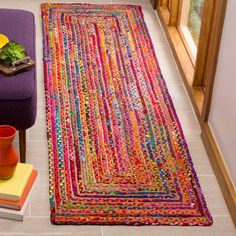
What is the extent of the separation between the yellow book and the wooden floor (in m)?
0.19

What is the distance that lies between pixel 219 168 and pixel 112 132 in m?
0.66

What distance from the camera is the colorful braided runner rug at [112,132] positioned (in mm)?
3002

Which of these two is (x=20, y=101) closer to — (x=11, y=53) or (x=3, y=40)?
(x=11, y=53)

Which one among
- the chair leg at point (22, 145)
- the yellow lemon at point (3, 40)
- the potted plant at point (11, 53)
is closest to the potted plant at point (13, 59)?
the potted plant at point (11, 53)

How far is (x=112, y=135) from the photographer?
11.5 ft

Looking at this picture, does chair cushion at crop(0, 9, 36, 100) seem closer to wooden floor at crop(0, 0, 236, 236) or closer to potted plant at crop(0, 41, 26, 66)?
potted plant at crop(0, 41, 26, 66)

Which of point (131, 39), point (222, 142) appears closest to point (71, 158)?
point (222, 142)

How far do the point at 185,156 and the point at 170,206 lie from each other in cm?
42

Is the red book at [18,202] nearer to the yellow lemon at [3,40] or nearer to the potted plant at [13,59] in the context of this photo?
the potted plant at [13,59]

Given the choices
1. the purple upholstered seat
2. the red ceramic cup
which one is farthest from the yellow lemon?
the red ceramic cup

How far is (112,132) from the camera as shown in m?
3.52

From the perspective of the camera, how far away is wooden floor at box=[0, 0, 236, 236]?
2850 mm

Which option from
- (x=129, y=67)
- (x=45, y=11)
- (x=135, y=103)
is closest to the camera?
(x=135, y=103)

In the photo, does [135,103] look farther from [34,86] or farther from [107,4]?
[107,4]
